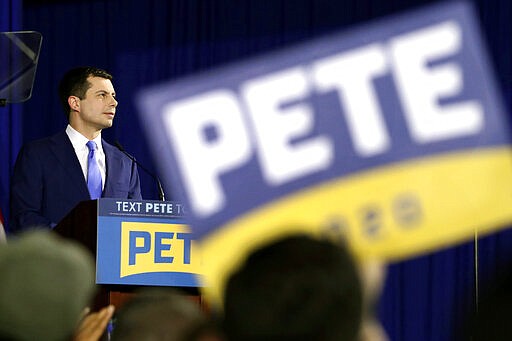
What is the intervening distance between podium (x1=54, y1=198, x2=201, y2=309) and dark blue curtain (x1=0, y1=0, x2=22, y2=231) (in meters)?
2.44

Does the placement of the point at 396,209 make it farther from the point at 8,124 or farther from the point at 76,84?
the point at 8,124

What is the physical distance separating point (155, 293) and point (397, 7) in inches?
274

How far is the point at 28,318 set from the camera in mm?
1111

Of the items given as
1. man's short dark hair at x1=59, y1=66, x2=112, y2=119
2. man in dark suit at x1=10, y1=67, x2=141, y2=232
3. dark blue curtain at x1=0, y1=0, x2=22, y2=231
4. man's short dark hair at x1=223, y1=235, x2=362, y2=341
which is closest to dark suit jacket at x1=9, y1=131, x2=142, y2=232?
man in dark suit at x1=10, y1=67, x2=141, y2=232

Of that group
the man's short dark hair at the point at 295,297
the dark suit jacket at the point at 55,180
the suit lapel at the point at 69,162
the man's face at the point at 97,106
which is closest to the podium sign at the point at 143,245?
the dark suit jacket at the point at 55,180

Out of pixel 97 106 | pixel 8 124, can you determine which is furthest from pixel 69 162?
pixel 8 124

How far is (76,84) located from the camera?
17.0ft

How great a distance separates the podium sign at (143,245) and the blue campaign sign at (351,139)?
2.41 m

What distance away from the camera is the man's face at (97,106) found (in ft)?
16.2

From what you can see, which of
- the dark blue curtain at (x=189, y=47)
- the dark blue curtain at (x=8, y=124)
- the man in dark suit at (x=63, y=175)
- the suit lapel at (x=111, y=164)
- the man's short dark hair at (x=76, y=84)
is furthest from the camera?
the dark blue curtain at (x=189, y=47)

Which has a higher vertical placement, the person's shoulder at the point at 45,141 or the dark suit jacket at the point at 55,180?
the person's shoulder at the point at 45,141

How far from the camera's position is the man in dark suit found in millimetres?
4488

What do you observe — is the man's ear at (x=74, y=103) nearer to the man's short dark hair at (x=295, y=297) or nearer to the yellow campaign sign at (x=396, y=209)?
the yellow campaign sign at (x=396, y=209)

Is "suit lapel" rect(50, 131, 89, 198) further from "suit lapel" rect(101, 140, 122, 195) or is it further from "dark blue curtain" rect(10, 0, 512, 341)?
"dark blue curtain" rect(10, 0, 512, 341)
